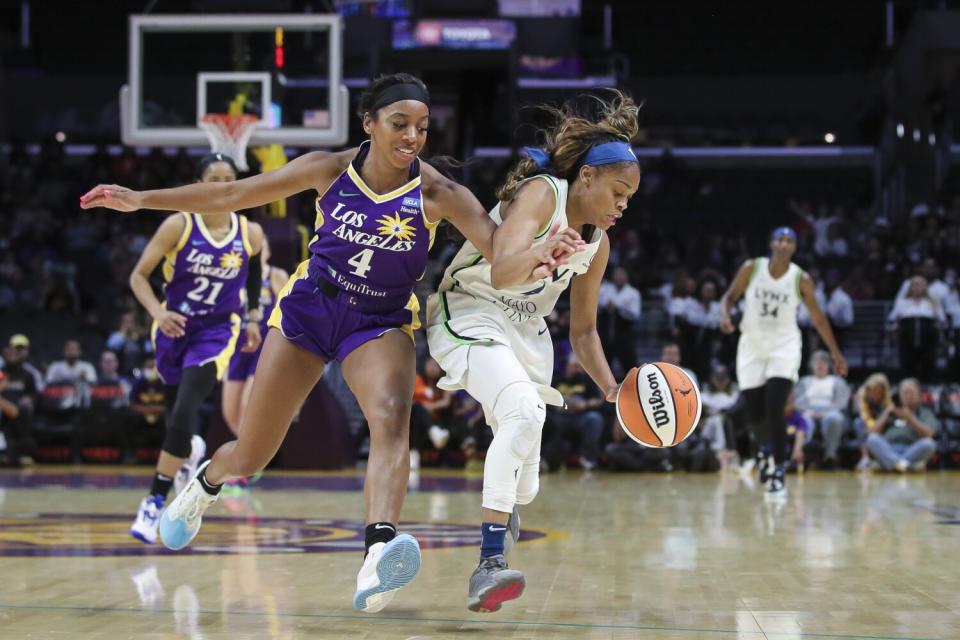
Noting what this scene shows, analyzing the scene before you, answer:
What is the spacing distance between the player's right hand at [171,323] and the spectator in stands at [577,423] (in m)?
7.01

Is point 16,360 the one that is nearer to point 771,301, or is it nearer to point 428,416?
point 428,416

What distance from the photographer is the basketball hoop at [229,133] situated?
38.2 feet

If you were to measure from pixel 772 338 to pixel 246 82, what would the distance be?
6.07m

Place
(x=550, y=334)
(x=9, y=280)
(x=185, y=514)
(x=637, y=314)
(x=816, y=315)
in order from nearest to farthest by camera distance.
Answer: (x=185, y=514) < (x=550, y=334) < (x=816, y=315) < (x=637, y=314) < (x=9, y=280)

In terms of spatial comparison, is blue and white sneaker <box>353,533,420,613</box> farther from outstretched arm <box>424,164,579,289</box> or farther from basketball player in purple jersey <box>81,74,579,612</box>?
outstretched arm <box>424,164,579,289</box>

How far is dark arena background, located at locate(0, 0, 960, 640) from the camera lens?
15.7 feet

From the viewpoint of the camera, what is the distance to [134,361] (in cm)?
1509

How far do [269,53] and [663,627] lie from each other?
1046 centimetres

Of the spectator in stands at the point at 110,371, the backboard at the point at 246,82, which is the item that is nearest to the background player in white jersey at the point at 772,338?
the backboard at the point at 246,82

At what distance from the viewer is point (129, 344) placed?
1531 centimetres

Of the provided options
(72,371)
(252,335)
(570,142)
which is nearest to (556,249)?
(570,142)

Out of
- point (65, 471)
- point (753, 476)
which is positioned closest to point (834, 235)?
point (753, 476)

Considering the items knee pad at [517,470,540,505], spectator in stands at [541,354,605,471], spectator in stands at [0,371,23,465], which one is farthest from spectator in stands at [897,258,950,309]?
knee pad at [517,470,540,505]

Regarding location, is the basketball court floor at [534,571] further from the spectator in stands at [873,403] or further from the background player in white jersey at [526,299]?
the spectator in stands at [873,403]
